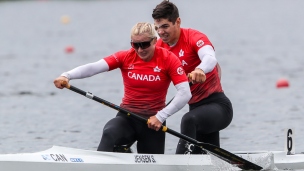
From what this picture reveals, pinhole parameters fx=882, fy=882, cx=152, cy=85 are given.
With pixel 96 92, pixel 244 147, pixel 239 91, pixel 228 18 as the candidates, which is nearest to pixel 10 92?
pixel 96 92

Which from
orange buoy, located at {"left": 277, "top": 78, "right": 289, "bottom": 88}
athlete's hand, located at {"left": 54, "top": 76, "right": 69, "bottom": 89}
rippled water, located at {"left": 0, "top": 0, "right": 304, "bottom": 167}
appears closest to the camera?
athlete's hand, located at {"left": 54, "top": 76, "right": 69, "bottom": 89}

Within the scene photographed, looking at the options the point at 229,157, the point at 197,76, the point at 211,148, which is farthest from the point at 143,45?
the point at 229,157

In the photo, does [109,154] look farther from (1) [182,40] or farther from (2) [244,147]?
(2) [244,147]

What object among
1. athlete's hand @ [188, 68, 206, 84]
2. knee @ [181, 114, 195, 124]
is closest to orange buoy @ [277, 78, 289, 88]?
knee @ [181, 114, 195, 124]

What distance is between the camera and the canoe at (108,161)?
29.9 feet

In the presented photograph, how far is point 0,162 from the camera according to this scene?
29.3 ft

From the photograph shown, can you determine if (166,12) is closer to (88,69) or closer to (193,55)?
(193,55)

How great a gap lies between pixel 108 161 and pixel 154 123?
2.13 feet

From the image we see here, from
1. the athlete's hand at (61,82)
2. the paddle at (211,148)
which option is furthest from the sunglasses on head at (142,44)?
the athlete's hand at (61,82)

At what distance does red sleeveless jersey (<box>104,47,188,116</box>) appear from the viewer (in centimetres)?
977

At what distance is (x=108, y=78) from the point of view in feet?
A: 78.1

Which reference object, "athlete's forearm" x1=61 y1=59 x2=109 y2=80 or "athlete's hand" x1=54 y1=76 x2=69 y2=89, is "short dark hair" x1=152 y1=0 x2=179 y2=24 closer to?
"athlete's forearm" x1=61 y1=59 x2=109 y2=80

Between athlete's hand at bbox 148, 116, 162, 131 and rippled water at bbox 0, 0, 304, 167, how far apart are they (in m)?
3.44

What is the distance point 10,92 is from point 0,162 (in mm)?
12501
